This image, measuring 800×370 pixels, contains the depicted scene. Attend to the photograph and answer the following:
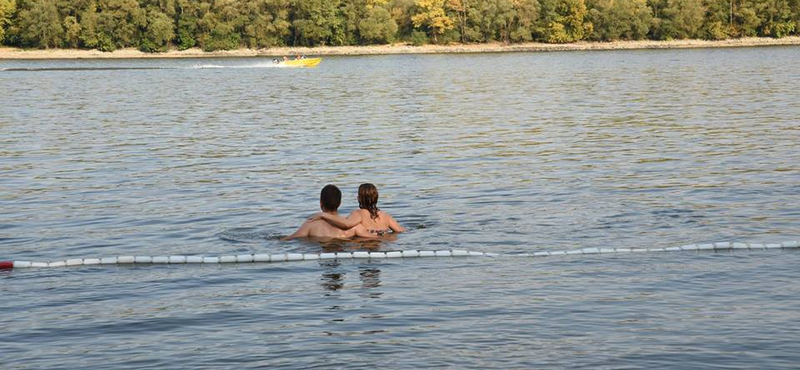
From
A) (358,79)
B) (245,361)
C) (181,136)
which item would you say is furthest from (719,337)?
(358,79)

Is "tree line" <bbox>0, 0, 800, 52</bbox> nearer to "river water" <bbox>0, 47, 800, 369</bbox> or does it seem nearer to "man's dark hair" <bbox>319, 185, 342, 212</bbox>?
"river water" <bbox>0, 47, 800, 369</bbox>

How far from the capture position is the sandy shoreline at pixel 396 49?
552ft

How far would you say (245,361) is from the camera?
455 inches

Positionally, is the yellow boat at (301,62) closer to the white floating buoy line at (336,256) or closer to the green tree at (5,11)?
the green tree at (5,11)

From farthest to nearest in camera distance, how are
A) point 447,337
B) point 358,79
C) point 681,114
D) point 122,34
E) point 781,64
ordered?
point 122,34, point 781,64, point 358,79, point 681,114, point 447,337

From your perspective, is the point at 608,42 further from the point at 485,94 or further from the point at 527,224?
the point at 527,224

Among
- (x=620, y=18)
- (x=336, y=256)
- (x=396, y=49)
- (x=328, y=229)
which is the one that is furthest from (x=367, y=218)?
(x=620, y=18)

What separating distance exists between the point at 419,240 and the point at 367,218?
98 cm

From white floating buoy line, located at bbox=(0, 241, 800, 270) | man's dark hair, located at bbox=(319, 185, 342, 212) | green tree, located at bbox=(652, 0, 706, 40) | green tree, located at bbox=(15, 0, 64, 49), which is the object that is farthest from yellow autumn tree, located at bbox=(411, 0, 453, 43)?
white floating buoy line, located at bbox=(0, 241, 800, 270)

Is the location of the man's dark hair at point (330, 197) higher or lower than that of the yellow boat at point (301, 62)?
higher

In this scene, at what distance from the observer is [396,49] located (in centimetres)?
17412

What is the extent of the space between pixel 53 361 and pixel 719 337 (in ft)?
22.6

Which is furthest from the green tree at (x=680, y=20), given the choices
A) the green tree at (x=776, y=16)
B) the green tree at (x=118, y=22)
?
the green tree at (x=118, y=22)

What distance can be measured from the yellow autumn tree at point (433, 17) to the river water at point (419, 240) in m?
129
